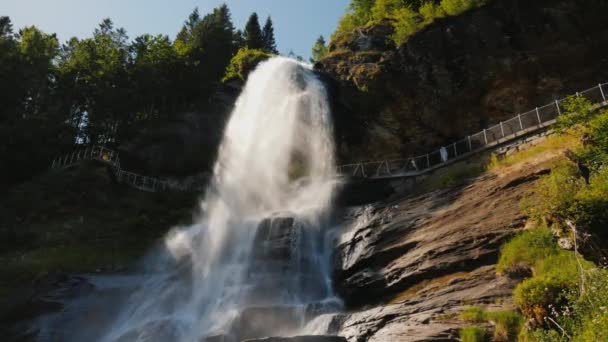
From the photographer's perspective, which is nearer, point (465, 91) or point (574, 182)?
point (574, 182)

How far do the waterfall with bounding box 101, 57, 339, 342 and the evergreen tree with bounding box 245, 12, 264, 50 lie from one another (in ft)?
60.2

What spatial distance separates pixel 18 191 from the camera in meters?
28.0

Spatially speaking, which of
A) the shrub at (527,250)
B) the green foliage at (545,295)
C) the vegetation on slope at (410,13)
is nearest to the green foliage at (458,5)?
the vegetation on slope at (410,13)

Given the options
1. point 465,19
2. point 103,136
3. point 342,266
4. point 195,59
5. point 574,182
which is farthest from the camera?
point 195,59

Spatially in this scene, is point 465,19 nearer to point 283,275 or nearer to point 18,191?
point 283,275

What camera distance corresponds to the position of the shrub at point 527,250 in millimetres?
12883

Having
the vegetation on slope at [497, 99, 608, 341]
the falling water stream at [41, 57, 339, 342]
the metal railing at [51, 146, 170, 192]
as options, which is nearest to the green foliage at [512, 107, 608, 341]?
the vegetation on slope at [497, 99, 608, 341]

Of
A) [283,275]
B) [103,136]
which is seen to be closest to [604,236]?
[283,275]

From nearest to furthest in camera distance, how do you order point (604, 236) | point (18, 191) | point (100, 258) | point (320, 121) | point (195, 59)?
point (604, 236) < point (100, 258) < point (18, 191) < point (320, 121) < point (195, 59)

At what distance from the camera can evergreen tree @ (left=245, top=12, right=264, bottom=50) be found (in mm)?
55594

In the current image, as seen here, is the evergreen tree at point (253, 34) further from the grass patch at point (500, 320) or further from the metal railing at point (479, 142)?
the grass patch at point (500, 320)

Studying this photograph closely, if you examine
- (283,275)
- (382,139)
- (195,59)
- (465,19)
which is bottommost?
(283,275)

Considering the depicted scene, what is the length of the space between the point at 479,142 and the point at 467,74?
5.41 metres

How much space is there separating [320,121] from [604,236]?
2313cm
